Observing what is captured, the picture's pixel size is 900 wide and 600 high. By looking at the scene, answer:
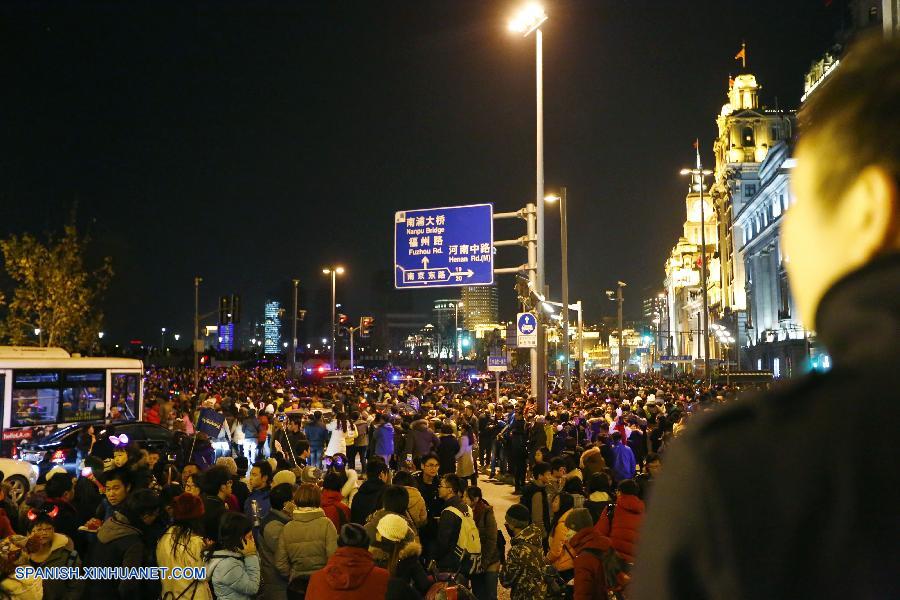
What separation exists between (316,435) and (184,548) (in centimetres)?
1183

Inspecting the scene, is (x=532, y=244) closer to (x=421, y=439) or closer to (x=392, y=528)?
(x=421, y=439)

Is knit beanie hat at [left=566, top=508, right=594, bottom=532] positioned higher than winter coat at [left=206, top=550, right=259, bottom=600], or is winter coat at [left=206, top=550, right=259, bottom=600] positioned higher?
knit beanie hat at [left=566, top=508, right=594, bottom=532]

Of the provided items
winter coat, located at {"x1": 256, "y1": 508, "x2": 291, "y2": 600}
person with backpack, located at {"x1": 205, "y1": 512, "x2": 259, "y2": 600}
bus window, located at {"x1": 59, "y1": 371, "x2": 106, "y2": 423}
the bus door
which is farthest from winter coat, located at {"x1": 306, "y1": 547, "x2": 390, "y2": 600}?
the bus door

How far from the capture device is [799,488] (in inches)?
34.4

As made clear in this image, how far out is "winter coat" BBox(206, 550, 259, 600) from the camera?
545 centimetres

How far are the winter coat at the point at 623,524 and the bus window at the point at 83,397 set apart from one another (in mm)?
18367

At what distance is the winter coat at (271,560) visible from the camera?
247 inches

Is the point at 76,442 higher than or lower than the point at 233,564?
lower

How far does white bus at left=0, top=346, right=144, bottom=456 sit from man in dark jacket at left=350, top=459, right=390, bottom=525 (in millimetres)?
14393

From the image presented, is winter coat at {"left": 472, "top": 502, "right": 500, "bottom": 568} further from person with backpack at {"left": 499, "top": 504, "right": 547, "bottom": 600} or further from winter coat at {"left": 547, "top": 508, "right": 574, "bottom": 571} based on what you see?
person with backpack at {"left": 499, "top": 504, "right": 547, "bottom": 600}

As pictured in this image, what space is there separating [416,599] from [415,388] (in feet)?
101

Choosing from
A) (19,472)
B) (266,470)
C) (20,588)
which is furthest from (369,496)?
(19,472)

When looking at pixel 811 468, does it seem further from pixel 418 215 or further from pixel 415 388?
pixel 415 388

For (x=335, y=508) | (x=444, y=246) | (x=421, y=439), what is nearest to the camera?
(x=335, y=508)
